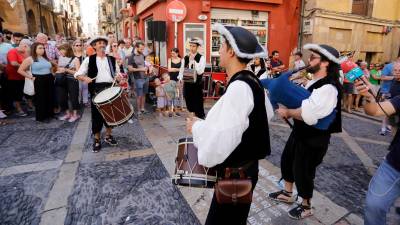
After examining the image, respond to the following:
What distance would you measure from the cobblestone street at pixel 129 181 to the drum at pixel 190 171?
44.0 inches

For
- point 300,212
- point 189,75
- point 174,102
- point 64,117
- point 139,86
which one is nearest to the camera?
point 300,212

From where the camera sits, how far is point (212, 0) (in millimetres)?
Result: 10773

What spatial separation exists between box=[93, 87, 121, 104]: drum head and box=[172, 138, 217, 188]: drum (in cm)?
257

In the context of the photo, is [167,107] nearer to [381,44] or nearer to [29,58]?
[29,58]

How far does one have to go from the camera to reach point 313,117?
2494mm

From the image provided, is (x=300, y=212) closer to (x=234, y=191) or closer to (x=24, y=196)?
(x=234, y=191)

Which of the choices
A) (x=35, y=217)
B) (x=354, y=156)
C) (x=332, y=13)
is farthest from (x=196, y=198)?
(x=332, y=13)

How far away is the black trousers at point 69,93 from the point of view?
6.85 m

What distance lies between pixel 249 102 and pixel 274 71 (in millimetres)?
8084

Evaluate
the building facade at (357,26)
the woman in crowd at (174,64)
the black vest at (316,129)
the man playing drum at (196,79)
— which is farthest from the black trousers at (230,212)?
the building facade at (357,26)

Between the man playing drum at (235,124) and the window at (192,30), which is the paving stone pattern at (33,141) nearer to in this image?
the man playing drum at (235,124)

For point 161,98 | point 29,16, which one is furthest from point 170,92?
point 29,16

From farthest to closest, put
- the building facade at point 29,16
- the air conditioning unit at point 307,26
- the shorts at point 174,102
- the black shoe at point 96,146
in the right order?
the building facade at point 29,16
the air conditioning unit at point 307,26
the shorts at point 174,102
the black shoe at point 96,146

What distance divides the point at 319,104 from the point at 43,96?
21.2 ft
